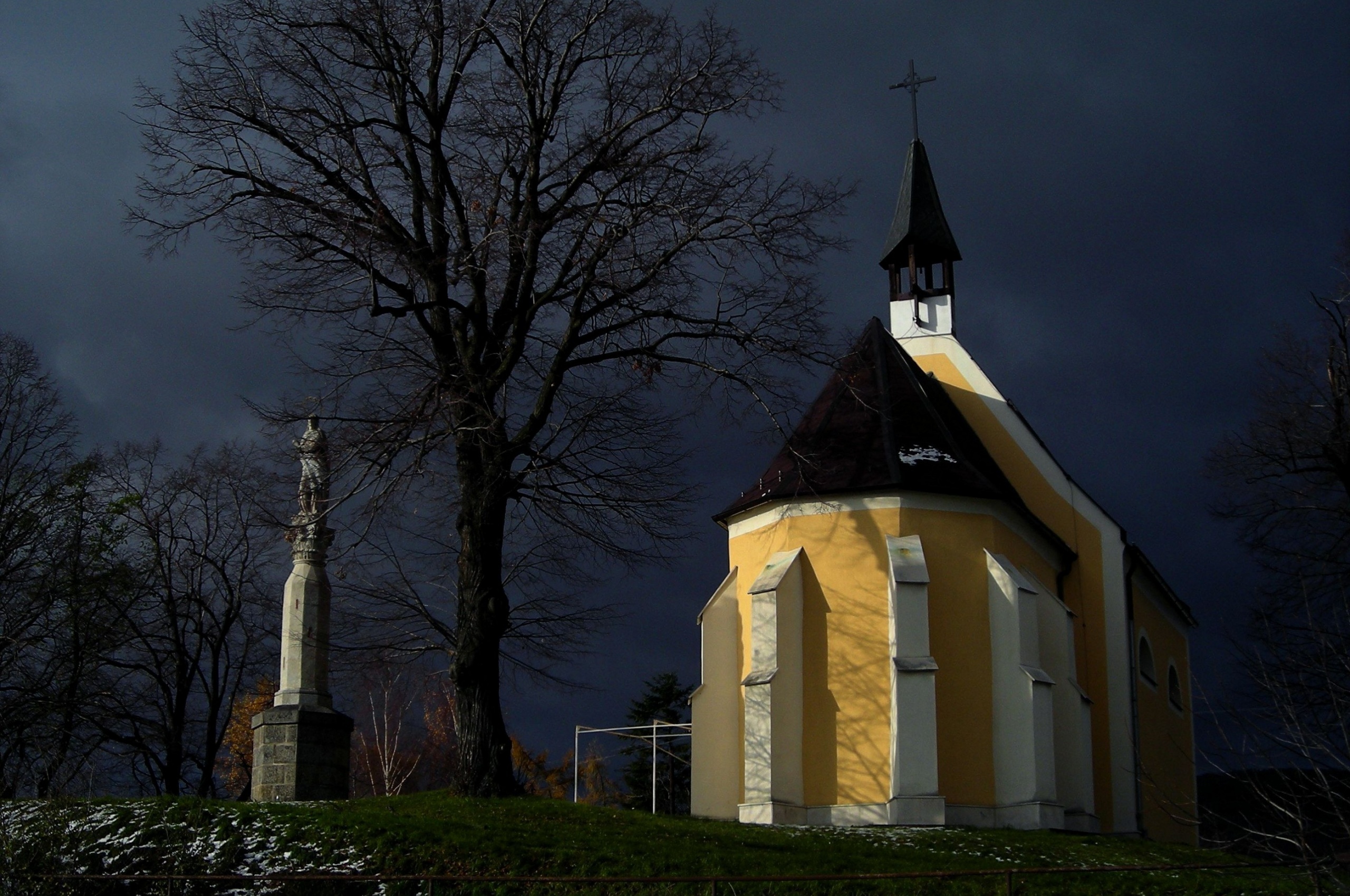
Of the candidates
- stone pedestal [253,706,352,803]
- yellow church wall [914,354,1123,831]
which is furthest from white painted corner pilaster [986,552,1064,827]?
stone pedestal [253,706,352,803]

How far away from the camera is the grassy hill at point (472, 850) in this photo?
12758mm

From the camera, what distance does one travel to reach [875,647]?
20.1m

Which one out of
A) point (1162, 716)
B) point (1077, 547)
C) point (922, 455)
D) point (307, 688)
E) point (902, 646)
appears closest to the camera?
point (307, 688)

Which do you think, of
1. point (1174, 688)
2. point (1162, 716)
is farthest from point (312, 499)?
point (1174, 688)

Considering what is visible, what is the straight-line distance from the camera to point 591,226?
1764 centimetres

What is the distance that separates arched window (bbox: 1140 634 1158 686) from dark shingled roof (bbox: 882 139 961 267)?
910 centimetres

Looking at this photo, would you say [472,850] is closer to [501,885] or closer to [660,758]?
[501,885]

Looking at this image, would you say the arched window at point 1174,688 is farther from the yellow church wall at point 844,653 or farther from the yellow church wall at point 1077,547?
the yellow church wall at point 844,653

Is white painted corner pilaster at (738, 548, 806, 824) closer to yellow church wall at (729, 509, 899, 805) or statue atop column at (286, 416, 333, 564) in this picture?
yellow church wall at (729, 509, 899, 805)

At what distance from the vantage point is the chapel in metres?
19.4

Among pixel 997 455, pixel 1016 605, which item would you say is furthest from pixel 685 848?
pixel 997 455

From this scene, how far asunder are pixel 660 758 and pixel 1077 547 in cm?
1637

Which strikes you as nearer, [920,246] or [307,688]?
[307,688]

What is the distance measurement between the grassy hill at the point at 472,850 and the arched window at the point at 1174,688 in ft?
47.0
